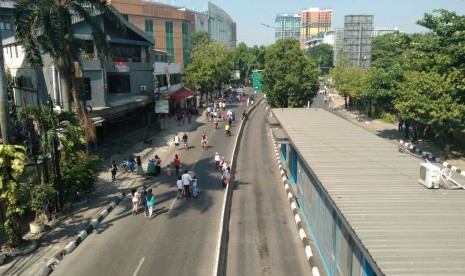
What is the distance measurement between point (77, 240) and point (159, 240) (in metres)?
3.58

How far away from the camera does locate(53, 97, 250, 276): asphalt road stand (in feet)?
51.6

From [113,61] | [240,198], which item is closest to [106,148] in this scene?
[113,61]

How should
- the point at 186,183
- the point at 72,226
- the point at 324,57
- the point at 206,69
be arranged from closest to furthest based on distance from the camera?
the point at 72,226 → the point at 186,183 → the point at 206,69 → the point at 324,57

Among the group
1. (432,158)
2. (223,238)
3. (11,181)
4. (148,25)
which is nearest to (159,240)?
(223,238)

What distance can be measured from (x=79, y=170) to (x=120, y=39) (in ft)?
69.2

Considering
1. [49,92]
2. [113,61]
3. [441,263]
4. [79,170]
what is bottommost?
[79,170]

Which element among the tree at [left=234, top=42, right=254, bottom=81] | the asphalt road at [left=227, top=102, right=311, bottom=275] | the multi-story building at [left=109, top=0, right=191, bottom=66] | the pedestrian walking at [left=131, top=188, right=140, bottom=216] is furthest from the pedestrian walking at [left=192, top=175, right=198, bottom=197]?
the tree at [left=234, top=42, right=254, bottom=81]

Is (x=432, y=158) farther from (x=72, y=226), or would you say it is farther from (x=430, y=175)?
(x=72, y=226)

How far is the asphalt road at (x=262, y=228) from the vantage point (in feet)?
52.5

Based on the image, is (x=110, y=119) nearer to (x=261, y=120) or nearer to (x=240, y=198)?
(x=240, y=198)

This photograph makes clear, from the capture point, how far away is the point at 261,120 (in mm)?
59031

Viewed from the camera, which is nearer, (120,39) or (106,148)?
(106,148)

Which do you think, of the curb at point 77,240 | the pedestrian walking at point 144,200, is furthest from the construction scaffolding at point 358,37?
the curb at point 77,240

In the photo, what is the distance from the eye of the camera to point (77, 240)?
59.7 feet
